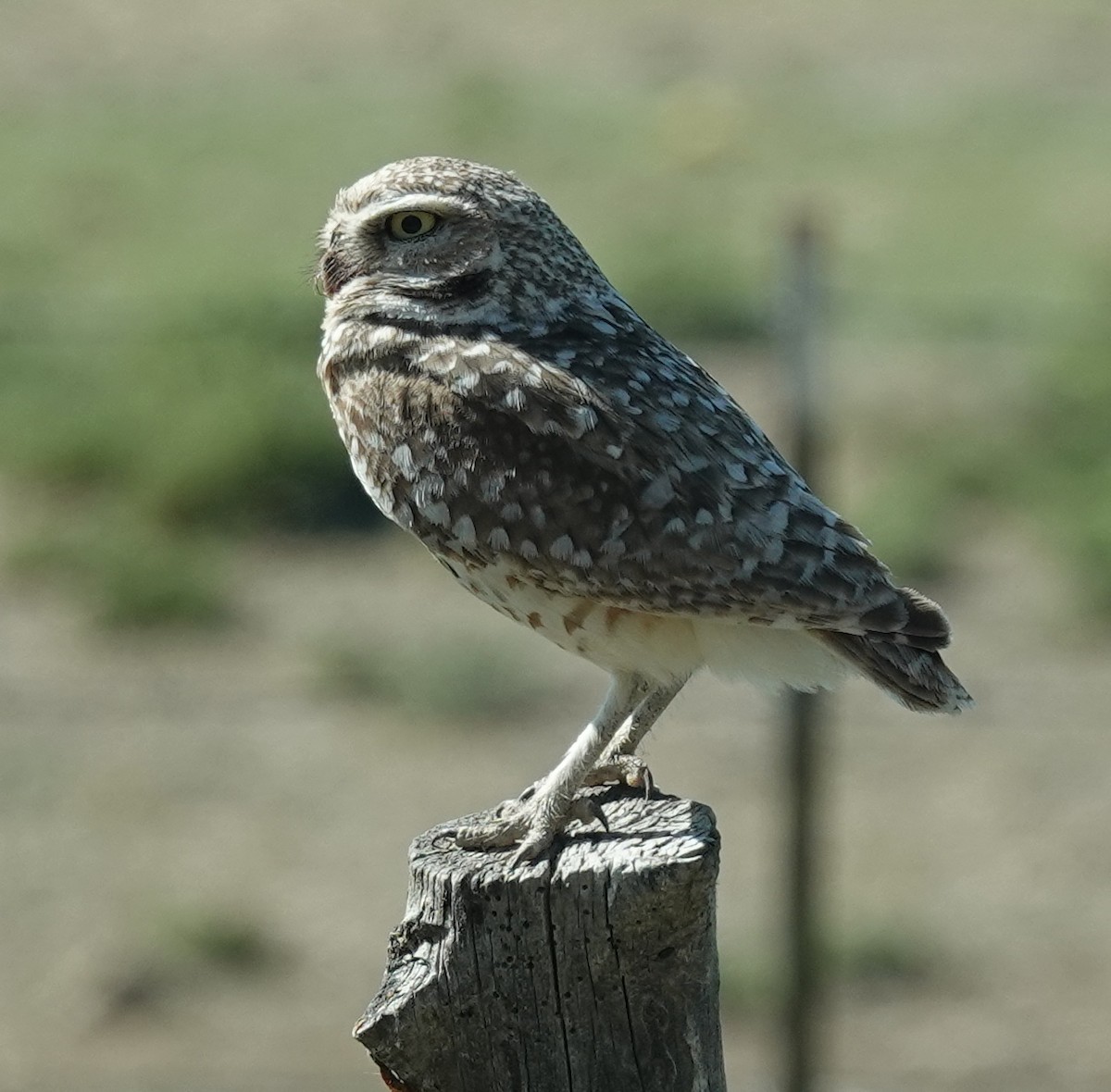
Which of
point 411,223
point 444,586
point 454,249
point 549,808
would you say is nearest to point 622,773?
point 549,808

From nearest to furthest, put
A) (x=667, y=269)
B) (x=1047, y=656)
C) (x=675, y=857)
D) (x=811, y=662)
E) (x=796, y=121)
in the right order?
(x=675, y=857) → (x=811, y=662) → (x=1047, y=656) → (x=667, y=269) → (x=796, y=121)

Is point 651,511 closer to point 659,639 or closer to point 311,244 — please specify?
point 659,639

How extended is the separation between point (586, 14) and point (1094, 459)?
57.6 ft

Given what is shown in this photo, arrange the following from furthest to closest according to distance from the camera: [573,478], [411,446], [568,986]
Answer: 1. [411,446]
2. [573,478]
3. [568,986]

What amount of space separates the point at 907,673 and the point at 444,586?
993 cm

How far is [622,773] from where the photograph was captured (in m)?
5.71

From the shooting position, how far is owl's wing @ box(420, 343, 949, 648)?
5180 mm

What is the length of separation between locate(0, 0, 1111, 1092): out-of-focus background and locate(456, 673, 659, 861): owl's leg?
3692 millimetres

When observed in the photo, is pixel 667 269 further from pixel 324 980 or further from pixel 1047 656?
pixel 324 980

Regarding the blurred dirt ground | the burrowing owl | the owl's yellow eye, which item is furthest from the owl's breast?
the blurred dirt ground

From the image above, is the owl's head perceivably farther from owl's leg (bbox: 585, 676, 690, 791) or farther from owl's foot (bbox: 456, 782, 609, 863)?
owl's foot (bbox: 456, 782, 609, 863)

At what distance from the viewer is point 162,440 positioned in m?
16.5

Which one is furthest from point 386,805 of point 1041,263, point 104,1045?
point 1041,263

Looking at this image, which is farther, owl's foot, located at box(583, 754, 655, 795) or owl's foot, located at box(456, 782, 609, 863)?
owl's foot, located at box(583, 754, 655, 795)
